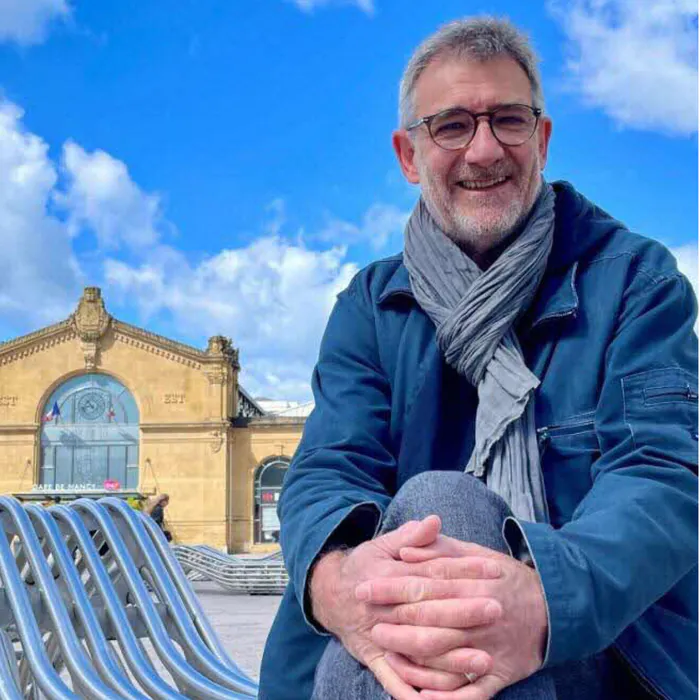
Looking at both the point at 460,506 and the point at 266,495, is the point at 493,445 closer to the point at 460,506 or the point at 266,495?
the point at 460,506

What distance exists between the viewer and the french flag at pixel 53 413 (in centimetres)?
3412

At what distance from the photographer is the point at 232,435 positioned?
112 ft

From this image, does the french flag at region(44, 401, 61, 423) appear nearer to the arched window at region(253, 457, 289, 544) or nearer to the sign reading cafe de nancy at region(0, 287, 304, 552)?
the sign reading cafe de nancy at region(0, 287, 304, 552)

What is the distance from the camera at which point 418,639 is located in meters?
1.31

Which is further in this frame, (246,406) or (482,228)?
(246,406)

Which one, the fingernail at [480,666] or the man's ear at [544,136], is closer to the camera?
the fingernail at [480,666]

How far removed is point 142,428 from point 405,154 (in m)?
32.6

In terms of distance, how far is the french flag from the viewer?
34125 millimetres

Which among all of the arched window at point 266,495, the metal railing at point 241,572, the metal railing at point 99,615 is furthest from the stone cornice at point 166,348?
the metal railing at point 99,615

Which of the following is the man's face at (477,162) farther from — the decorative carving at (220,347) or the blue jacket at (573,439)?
the decorative carving at (220,347)

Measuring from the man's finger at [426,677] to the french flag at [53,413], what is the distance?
34.6 m

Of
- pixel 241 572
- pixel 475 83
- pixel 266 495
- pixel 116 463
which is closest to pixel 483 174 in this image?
pixel 475 83

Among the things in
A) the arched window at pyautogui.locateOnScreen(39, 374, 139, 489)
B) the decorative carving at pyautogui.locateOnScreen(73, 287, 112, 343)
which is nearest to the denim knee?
the arched window at pyautogui.locateOnScreen(39, 374, 139, 489)

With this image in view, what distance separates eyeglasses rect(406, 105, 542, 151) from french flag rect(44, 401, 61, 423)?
34.2m
